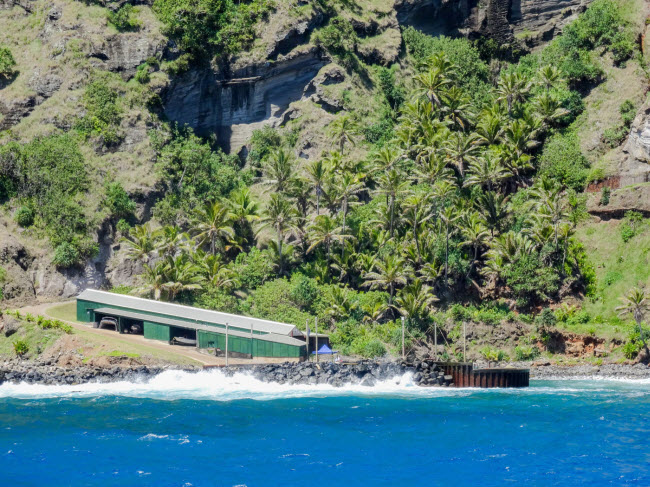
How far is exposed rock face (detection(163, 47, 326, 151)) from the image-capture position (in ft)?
336

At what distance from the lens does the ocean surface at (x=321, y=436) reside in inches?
1496

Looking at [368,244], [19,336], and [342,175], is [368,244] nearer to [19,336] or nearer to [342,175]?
[342,175]

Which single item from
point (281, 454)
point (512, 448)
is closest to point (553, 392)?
point (512, 448)

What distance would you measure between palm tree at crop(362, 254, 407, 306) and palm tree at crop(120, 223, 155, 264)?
847 inches

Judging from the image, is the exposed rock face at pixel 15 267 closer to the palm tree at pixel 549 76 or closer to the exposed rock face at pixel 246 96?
the exposed rock face at pixel 246 96

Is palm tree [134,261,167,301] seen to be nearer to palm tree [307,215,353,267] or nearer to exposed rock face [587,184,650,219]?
palm tree [307,215,353,267]

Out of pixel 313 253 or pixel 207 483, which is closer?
pixel 207 483

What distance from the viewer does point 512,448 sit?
42938 mm

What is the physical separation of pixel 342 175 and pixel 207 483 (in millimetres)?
55056

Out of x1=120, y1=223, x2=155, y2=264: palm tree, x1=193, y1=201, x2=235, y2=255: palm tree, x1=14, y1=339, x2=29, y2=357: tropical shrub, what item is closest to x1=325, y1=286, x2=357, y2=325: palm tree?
x1=193, y1=201, x2=235, y2=255: palm tree

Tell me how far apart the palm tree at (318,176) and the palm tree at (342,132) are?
6649 mm

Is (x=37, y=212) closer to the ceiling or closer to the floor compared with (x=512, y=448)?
closer to the ceiling

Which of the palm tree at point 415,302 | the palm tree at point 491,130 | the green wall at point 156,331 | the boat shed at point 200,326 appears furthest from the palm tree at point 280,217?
the palm tree at point 491,130

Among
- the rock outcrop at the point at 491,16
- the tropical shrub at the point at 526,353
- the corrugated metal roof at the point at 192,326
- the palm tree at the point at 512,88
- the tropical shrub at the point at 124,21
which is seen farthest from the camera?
the rock outcrop at the point at 491,16
